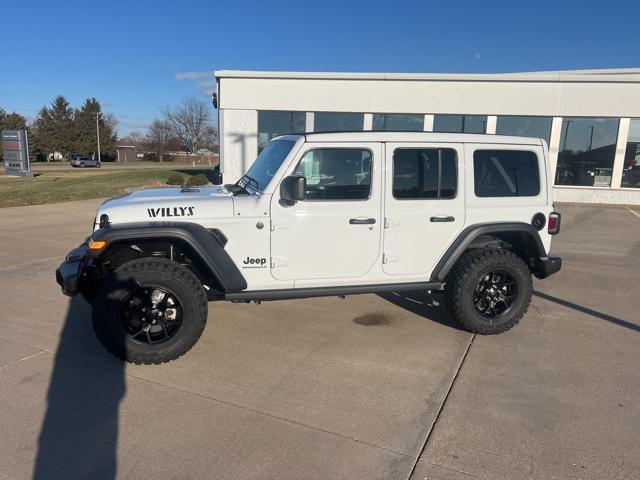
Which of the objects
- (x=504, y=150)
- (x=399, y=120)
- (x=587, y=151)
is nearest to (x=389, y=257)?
(x=504, y=150)

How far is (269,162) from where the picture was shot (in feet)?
14.1

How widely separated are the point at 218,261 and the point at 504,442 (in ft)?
8.11

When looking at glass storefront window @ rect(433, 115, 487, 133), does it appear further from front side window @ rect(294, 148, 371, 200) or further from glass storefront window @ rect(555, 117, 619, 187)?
front side window @ rect(294, 148, 371, 200)

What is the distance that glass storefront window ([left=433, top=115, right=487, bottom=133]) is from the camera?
18797mm

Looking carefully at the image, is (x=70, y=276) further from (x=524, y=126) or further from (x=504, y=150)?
(x=524, y=126)

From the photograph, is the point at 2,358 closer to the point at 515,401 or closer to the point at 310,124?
the point at 515,401

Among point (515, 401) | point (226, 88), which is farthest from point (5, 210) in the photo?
point (515, 401)

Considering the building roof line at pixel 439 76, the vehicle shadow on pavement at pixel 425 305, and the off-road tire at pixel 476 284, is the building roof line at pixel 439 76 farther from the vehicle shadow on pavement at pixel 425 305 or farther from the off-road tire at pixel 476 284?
the off-road tire at pixel 476 284

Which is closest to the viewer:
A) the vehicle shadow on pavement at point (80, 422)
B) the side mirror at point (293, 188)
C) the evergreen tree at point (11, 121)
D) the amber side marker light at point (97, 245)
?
the vehicle shadow on pavement at point (80, 422)

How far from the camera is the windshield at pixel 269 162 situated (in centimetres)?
406

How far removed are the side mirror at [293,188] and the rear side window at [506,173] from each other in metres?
1.77

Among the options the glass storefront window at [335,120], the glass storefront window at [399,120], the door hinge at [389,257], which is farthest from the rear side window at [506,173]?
the glass storefront window at [335,120]

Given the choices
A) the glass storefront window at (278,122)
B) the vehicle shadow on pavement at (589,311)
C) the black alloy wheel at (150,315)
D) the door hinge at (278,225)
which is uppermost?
the glass storefront window at (278,122)

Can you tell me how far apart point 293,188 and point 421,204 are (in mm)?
1273
